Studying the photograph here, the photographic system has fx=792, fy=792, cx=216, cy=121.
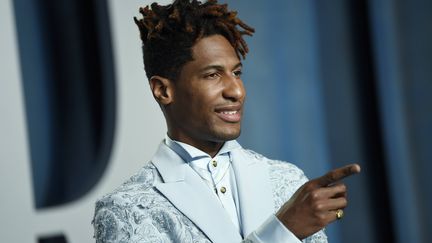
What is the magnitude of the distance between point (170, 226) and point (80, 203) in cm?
69

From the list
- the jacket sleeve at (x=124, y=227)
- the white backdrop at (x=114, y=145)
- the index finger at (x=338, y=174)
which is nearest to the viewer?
the index finger at (x=338, y=174)

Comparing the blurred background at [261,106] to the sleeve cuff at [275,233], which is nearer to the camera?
the sleeve cuff at [275,233]

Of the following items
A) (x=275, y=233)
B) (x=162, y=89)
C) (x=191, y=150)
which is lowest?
(x=275, y=233)

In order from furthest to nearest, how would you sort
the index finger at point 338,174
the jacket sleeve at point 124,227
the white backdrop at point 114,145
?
1. the white backdrop at point 114,145
2. the jacket sleeve at point 124,227
3. the index finger at point 338,174

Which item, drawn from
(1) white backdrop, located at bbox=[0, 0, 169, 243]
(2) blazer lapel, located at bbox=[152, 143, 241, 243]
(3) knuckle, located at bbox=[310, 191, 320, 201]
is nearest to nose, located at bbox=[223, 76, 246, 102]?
→ (2) blazer lapel, located at bbox=[152, 143, 241, 243]

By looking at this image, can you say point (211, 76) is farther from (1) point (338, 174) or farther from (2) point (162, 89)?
(1) point (338, 174)

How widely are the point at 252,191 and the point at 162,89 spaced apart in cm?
22

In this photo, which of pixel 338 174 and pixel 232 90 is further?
pixel 232 90

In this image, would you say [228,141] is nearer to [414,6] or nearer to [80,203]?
[80,203]

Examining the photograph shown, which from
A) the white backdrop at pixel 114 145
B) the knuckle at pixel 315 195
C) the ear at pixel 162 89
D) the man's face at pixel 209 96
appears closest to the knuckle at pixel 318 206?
the knuckle at pixel 315 195

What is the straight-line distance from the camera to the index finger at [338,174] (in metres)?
1.01

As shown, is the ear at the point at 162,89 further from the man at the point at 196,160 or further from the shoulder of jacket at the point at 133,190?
the shoulder of jacket at the point at 133,190

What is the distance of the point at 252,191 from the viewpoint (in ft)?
4.12

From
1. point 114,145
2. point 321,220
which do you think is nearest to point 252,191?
point 321,220
